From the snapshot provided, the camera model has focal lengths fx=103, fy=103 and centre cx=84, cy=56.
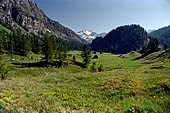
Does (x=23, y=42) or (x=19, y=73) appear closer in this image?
(x=19, y=73)

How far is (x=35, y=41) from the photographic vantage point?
8575cm

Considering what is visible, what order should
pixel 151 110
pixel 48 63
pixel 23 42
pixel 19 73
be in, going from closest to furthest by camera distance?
pixel 151 110, pixel 19 73, pixel 48 63, pixel 23 42

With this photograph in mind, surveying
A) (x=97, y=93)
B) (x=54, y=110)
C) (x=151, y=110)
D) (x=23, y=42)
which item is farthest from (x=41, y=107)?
(x=23, y=42)

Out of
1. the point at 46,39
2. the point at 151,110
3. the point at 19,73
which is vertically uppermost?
the point at 46,39

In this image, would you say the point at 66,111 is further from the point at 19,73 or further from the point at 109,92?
the point at 19,73

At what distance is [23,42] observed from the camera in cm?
6481

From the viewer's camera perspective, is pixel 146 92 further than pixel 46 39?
No

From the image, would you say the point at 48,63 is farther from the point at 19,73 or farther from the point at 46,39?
the point at 19,73

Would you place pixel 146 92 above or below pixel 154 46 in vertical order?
below

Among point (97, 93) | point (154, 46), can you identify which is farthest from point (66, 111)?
point (154, 46)

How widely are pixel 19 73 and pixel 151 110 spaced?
39.8 meters

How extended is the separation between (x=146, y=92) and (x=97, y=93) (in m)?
4.71

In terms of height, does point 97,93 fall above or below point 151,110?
below

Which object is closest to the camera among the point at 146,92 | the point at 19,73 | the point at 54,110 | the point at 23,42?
the point at 54,110
